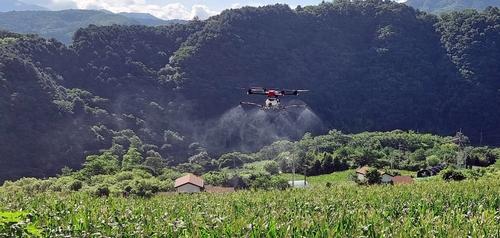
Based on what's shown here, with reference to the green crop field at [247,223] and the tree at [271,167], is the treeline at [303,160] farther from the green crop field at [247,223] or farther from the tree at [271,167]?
the green crop field at [247,223]

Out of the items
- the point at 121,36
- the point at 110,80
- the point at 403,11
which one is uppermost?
the point at 403,11

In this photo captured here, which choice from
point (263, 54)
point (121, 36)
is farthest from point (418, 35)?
point (121, 36)

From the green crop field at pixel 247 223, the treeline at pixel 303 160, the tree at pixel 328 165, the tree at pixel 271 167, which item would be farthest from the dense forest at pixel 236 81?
the green crop field at pixel 247 223

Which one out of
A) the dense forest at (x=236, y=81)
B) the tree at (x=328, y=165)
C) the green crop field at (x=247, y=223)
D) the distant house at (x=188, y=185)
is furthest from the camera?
the dense forest at (x=236, y=81)

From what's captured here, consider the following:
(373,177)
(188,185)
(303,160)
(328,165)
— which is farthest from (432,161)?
(188,185)

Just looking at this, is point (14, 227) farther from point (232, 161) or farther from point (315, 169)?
point (232, 161)

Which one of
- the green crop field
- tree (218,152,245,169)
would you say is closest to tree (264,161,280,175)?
tree (218,152,245,169)

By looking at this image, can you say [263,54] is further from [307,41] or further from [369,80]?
[369,80]

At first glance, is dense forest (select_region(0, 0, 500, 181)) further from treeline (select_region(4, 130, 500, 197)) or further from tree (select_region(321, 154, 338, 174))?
tree (select_region(321, 154, 338, 174))

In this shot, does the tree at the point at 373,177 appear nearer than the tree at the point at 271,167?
Yes
